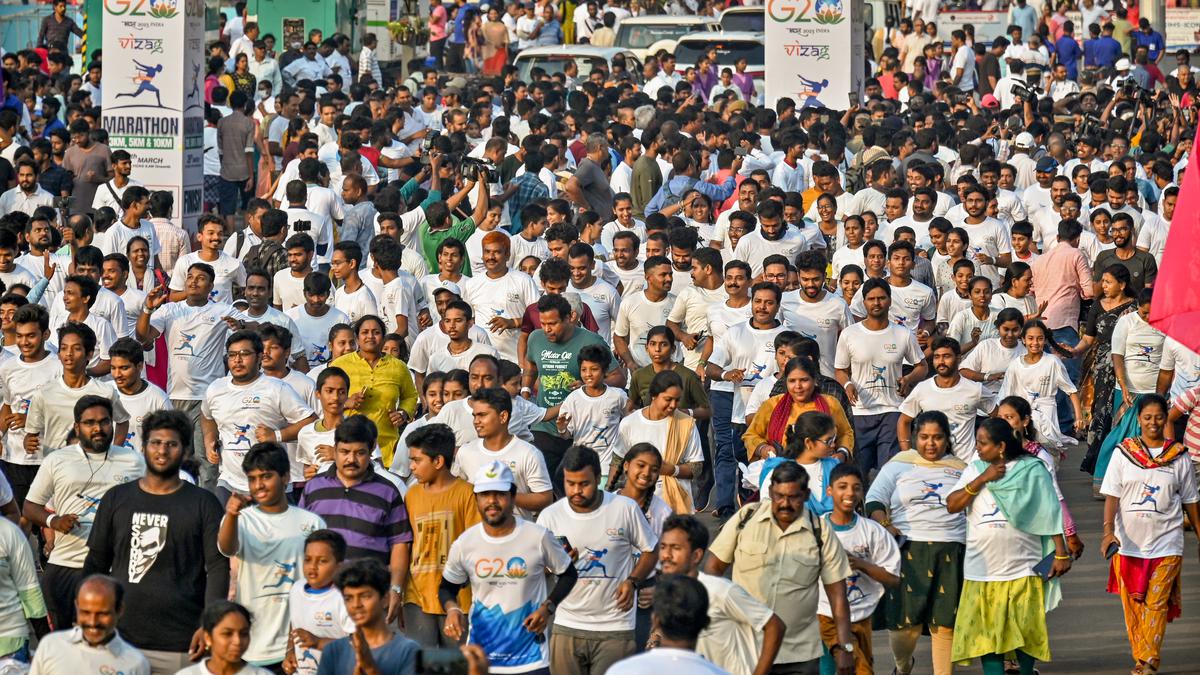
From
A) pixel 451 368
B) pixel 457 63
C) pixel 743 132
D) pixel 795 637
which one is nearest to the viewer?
pixel 795 637

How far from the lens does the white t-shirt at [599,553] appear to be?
8.59 metres

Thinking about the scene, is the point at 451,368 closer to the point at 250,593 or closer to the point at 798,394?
the point at 798,394

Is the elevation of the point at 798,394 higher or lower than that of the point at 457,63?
lower

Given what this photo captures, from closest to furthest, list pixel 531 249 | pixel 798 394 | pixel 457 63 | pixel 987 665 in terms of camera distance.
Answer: pixel 987 665, pixel 798 394, pixel 531 249, pixel 457 63

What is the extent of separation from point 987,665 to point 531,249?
20.0 ft

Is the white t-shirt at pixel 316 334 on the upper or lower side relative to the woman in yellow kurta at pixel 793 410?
upper

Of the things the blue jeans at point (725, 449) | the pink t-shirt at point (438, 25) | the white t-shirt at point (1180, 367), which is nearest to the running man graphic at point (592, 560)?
the blue jeans at point (725, 449)

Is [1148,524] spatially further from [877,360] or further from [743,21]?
[743,21]

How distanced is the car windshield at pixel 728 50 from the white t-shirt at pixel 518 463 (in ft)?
72.2

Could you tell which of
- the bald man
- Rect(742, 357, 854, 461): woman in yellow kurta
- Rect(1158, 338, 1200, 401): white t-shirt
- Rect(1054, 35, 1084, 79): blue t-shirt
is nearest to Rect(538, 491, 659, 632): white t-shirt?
the bald man

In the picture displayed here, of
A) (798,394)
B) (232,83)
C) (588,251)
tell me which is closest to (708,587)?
(798,394)

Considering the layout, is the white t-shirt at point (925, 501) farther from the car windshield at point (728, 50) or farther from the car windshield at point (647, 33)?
the car windshield at point (647, 33)

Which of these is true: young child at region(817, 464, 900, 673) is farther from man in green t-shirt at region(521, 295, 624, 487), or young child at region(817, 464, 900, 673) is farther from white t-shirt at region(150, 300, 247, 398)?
white t-shirt at region(150, 300, 247, 398)

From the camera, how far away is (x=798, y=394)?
10.8 meters
